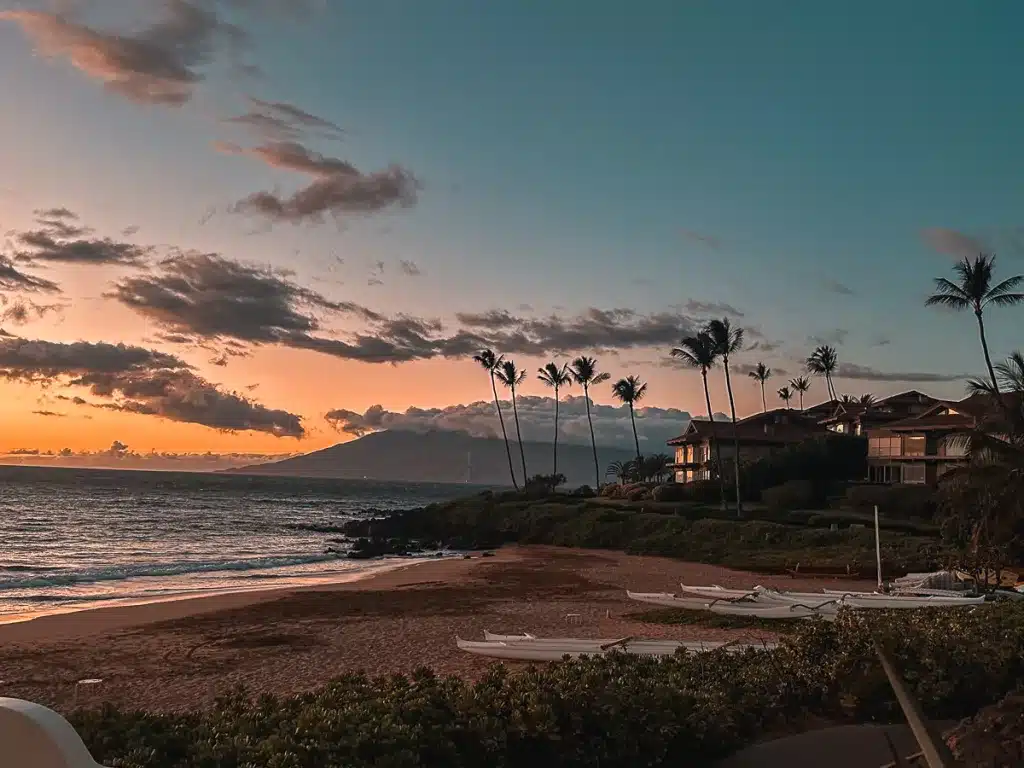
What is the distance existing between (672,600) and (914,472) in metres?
33.7

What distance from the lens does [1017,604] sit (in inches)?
580

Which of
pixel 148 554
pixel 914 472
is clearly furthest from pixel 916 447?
pixel 148 554

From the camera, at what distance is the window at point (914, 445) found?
162 feet

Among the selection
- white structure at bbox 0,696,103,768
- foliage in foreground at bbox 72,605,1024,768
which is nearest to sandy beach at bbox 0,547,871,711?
foliage in foreground at bbox 72,605,1024,768

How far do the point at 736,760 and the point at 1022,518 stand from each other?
61.8ft

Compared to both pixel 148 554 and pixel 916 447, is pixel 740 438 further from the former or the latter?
pixel 148 554

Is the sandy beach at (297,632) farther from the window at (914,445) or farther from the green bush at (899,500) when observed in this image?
the window at (914,445)

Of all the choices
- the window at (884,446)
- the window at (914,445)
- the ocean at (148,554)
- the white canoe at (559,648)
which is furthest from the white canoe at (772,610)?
the window at (884,446)

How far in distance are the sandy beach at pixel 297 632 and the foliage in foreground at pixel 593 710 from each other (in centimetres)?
606

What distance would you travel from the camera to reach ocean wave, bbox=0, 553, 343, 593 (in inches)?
1197

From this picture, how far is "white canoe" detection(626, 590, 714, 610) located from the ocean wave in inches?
773

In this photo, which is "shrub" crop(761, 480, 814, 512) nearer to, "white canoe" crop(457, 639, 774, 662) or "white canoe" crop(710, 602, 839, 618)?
"white canoe" crop(710, 602, 839, 618)

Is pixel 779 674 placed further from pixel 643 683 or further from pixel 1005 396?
pixel 1005 396

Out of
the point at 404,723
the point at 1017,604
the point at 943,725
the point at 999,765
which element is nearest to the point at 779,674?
the point at 943,725
